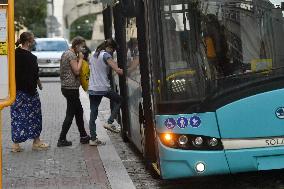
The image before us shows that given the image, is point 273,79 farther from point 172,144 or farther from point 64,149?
point 64,149

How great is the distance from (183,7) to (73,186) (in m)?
2.49

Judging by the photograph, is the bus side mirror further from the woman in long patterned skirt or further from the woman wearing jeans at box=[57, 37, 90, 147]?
the woman wearing jeans at box=[57, 37, 90, 147]

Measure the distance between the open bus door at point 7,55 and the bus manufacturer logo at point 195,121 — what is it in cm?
172

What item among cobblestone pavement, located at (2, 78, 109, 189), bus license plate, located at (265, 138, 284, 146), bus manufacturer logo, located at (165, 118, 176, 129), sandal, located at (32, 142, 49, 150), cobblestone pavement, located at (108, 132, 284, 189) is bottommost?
cobblestone pavement, located at (108, 132, 284, 189)

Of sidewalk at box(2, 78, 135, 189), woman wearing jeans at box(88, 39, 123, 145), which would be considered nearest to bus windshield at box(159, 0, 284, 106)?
sidewalk at box(2, 78, 135, 189)

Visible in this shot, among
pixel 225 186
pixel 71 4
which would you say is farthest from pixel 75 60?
pixel 71 4

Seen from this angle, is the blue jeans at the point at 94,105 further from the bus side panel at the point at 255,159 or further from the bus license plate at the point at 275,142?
the bus license plate at the point at 275,142

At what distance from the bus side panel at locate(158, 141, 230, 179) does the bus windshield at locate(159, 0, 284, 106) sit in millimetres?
526

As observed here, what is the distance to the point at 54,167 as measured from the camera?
935 cm

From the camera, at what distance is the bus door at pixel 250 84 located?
6875 mm

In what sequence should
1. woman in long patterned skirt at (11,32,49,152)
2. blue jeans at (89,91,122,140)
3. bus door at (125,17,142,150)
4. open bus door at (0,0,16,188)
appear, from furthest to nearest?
1. blue jeans at (89,91,122,140)
2. woman in long patterned skirt at (11,32,49,152)
3. bus door at (125,17,142,150)
4. open bus door at (0,0,16,188)

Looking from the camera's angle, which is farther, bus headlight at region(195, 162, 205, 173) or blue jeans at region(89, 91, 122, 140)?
blue jeans at region(89, 91, 122, 140)

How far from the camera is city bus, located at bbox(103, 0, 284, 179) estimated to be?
22.6 ft

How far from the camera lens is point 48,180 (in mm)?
8469
